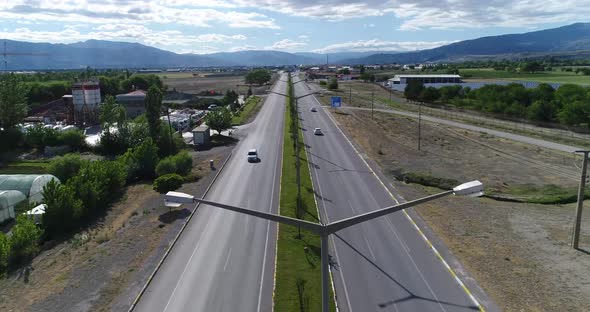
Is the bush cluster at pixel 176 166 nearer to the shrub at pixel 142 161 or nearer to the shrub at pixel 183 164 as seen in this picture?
the shrub at pixel 183 164

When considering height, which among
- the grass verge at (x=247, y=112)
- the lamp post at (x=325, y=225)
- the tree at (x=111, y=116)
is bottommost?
the grass verge at (x=247, y=112)

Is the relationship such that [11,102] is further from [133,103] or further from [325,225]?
[325,225]

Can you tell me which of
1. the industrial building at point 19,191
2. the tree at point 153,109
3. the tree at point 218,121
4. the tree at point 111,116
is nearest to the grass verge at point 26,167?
the tree at point 111,116

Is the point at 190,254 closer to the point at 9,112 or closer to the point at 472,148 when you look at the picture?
the point at 472,148

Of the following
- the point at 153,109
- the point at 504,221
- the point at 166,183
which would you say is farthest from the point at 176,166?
the point at 504,221

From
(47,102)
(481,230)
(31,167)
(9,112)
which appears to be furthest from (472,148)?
(47,102)
